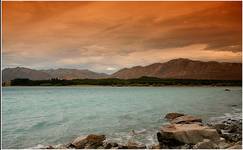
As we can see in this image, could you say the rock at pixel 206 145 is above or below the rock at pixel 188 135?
below

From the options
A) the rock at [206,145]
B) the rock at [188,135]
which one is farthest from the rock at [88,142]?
the rock at [206,145]

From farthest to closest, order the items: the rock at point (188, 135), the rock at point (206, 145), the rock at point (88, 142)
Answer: the rock at point (88, 142), the rock at point (188, 135), the rock at point (206, 145)

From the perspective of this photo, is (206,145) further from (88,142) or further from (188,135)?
(88,142)

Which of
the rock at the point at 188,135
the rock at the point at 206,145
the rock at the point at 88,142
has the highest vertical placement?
the rock at the point at 188,135

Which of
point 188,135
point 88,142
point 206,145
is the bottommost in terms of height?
point 88,142

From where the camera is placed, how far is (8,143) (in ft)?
50.2

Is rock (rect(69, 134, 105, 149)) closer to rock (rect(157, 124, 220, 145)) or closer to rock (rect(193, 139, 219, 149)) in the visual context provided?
rock (rect(157, 124, 220, 145))

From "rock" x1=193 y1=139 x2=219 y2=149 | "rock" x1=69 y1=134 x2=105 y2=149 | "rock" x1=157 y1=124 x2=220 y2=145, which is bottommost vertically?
"rock" x1=69 y1=134 x2=105 y2=149

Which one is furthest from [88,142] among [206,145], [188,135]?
[206,145]

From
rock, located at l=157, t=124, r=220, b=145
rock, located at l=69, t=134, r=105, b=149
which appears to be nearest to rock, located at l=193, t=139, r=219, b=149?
rock, located at l=157, t=124, r=220, b=145

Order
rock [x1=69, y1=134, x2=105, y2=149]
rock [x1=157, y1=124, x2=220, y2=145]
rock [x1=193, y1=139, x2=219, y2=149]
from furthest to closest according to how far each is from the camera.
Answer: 1. rock [x1=69, y1=134, x2=105, y2=149]
2. rock [x1=157, y1=124, x2=220, y2=145]
3. rock [x1=193, y1=139, x2=219, y2=149]

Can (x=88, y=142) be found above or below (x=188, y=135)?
below

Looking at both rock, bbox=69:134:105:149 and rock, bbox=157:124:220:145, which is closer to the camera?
rock, bbox=157:124:220:145

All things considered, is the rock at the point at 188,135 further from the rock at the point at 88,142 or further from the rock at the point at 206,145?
the rock at the point at 88,142
